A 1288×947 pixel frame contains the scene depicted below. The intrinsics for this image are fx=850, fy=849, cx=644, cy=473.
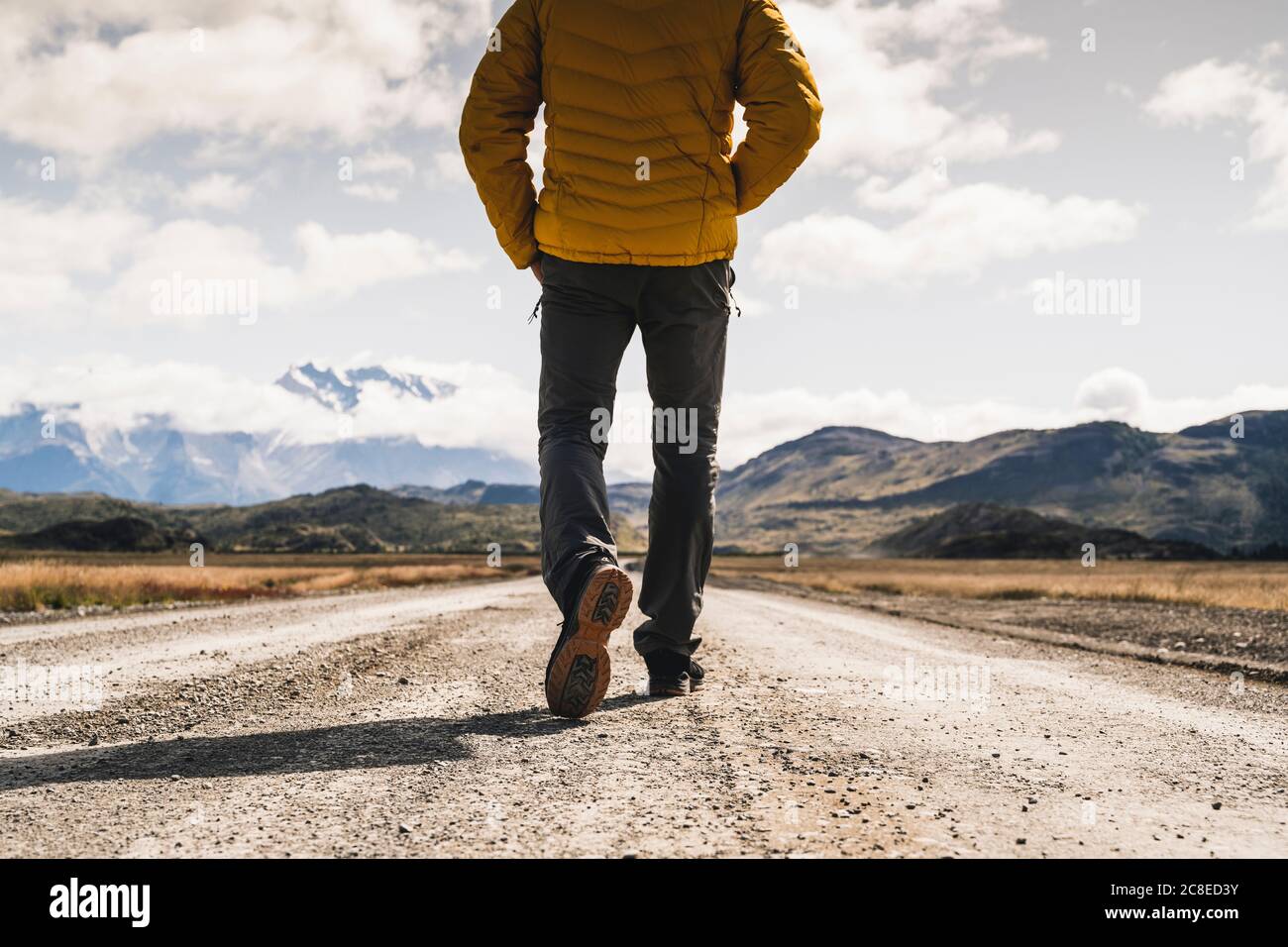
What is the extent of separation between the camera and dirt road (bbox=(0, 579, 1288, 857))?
179 centimetres

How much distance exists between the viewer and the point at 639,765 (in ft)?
7.90

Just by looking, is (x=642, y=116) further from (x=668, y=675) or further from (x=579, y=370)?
(x=668, y=675)

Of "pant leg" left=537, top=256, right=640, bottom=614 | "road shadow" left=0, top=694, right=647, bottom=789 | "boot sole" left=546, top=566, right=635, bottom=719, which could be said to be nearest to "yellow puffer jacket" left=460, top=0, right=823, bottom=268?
"pant leg" left=537, top=256, right=640, bottom=614

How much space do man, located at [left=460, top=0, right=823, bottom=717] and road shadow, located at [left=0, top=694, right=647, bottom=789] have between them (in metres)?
0.65

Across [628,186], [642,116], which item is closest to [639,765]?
[628,186]

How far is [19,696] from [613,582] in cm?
287

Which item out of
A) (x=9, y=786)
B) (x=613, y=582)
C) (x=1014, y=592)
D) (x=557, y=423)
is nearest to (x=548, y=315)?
(x=557, y=423)

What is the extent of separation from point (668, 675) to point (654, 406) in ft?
3.93

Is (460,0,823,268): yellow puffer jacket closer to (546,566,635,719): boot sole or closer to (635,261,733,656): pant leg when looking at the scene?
(635,261,733,656): pant leg

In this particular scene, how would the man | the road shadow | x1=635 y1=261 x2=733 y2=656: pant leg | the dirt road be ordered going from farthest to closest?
x1=635 y1=261 x2=733 y2=656: pant leg < the man < the road shadow < the dirt road

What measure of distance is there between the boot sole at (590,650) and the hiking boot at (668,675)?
75 cm

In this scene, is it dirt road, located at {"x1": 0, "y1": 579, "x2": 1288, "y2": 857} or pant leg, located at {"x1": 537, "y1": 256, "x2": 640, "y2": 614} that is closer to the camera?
dirt road, located at {"x1": 0, "y1": 579, "x2": 1288, "y2": 857}

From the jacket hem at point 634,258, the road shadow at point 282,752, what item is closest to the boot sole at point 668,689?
the road shadow at point 282,752

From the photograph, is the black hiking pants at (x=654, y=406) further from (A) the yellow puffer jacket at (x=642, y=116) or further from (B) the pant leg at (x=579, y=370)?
(A) the yellow puffer jacket at (x=642, y=116)
